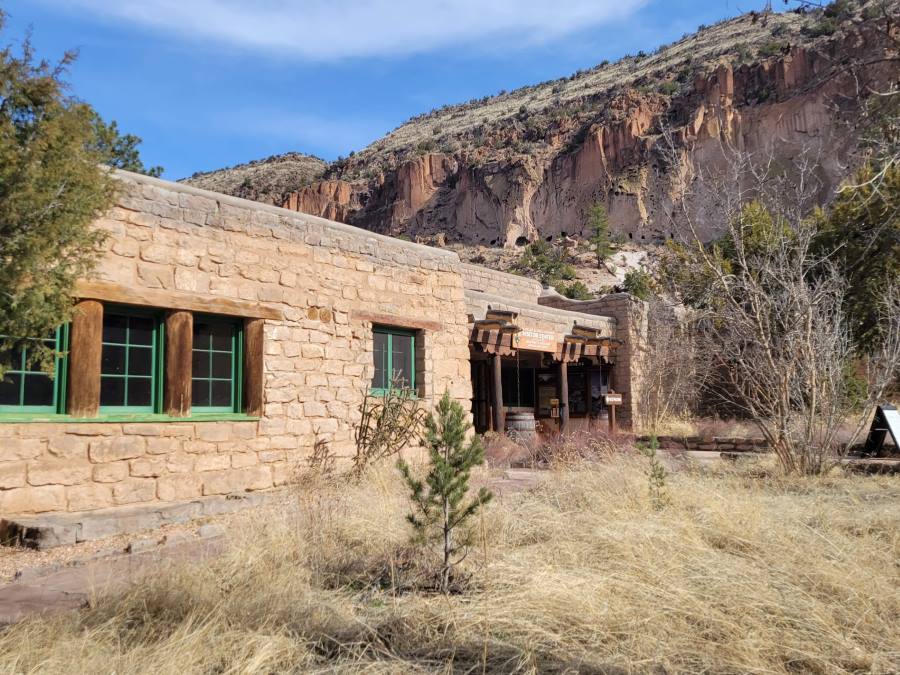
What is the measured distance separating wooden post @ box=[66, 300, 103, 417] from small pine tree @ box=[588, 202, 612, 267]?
3717 centimetres

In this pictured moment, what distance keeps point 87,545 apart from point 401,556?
2.78 m

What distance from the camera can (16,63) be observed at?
4.84m

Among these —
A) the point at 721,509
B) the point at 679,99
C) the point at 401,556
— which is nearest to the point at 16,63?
the point at 401,556

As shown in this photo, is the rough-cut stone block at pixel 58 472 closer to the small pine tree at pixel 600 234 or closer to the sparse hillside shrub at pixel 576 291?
the sparse hillside shrub at pixel 576 291

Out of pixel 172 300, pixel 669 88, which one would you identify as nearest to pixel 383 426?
pixel 172 300

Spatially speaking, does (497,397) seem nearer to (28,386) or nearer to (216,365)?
(216,365)

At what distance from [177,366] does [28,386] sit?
1.35 m

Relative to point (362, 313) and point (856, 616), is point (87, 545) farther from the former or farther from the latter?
point (856, 616)

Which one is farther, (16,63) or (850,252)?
(850,252)

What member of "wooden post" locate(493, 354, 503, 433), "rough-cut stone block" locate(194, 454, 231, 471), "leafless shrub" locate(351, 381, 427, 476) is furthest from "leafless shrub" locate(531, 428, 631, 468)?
"rough-cut stone block" locate(194, 454, 231, 471)

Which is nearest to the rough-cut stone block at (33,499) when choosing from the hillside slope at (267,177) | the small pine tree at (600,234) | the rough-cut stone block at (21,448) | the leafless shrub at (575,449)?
the rough-cut stone block at (21,448)

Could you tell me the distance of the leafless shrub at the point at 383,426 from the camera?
8641 mm

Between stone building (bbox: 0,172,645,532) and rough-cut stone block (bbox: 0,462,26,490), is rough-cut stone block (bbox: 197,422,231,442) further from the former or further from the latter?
rough-cut stone block (bbox: 0,462,26,490)

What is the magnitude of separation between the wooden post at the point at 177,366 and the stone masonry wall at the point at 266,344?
0.19 m
